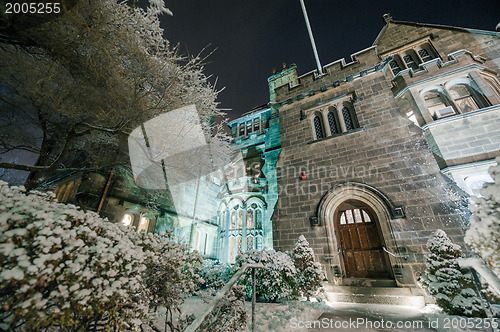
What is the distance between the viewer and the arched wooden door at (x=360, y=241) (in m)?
6.58

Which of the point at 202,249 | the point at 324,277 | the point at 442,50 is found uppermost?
the point at 442,50

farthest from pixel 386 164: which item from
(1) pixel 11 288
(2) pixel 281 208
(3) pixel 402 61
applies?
(1) pixel 11 288

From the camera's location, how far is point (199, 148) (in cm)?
833

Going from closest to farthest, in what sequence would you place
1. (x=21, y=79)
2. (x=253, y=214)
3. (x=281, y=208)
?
1. (x=21, y=79)
2. (x=281, y=208)
3. (x=253, y=214)

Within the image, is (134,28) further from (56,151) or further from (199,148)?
(56,151)

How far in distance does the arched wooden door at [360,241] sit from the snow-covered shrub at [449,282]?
4.92 ft

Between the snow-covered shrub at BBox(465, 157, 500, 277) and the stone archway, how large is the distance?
165 inches

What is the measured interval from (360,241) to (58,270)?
829 cm

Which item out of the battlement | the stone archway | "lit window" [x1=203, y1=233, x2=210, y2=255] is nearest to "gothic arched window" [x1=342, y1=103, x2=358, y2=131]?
the battlement

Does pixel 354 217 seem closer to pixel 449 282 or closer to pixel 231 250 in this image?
pixel 449 282

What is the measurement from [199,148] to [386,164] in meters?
7.63

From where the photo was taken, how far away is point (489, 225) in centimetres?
234

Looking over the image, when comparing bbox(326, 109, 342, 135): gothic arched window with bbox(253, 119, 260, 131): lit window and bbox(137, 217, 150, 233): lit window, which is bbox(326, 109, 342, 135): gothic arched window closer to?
bbox(253, 119, 260, 131): lit window

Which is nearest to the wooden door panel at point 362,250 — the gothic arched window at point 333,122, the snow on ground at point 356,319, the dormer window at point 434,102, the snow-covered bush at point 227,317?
the snow on ground at point 356,319
